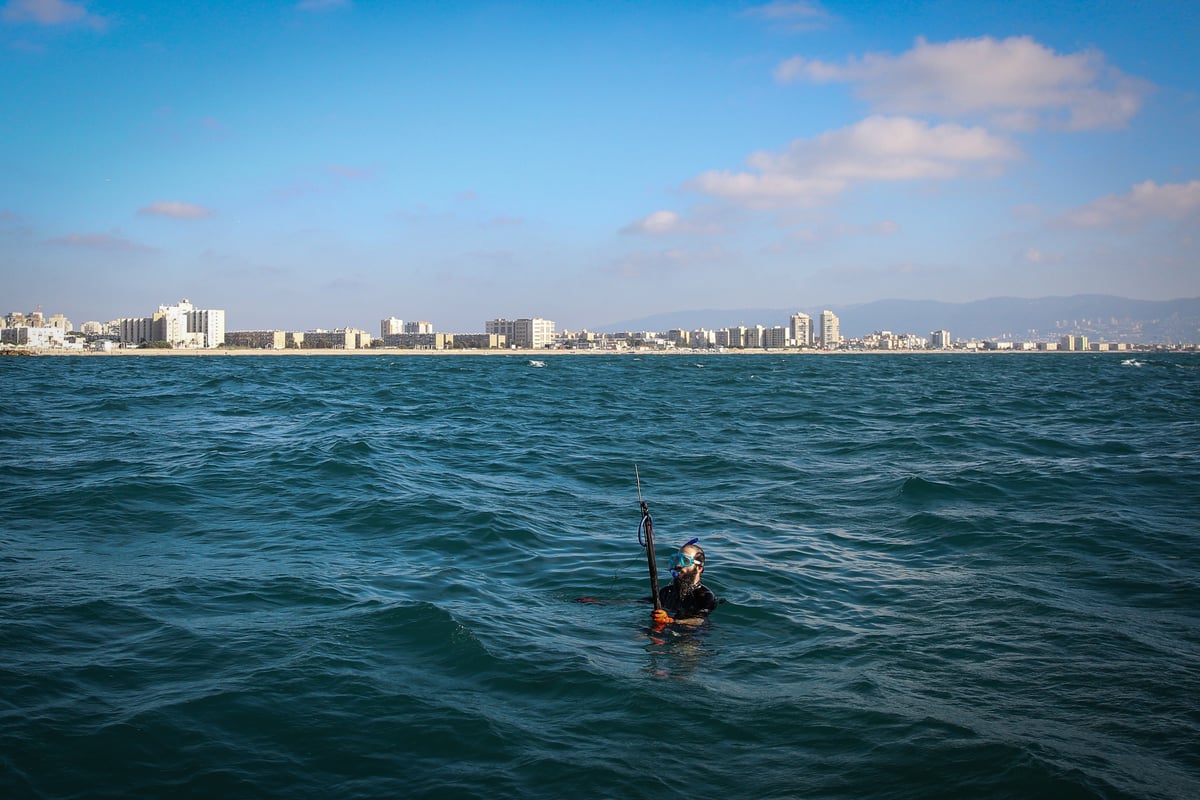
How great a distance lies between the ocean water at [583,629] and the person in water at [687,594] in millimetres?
222

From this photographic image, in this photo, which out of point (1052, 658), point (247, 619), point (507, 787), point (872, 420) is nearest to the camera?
point (507, 787)

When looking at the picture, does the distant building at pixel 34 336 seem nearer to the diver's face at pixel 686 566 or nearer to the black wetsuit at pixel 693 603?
the black wetsuit at pixel 693 603

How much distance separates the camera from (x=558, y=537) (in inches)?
541

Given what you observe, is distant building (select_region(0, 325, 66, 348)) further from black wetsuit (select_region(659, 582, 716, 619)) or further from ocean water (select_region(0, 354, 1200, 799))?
black wetsuit (select_region(659, 582, 716, 619))

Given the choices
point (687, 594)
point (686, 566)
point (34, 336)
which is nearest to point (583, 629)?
point (687, 594)

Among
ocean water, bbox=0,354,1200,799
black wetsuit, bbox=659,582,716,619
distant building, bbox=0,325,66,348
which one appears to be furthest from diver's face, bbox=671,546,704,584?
distant building, bbox=0,325,66,348

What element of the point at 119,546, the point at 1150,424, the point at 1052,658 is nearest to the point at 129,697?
the point at 119,546

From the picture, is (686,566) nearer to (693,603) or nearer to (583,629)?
(693,603)

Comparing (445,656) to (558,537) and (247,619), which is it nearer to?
(247,619)

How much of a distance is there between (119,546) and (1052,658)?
12.6 m

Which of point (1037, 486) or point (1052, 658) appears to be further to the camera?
point (1037, 486)

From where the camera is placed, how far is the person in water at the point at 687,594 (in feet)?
29.8

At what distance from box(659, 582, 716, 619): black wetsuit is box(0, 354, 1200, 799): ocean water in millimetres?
257

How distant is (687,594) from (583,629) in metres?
1.28
